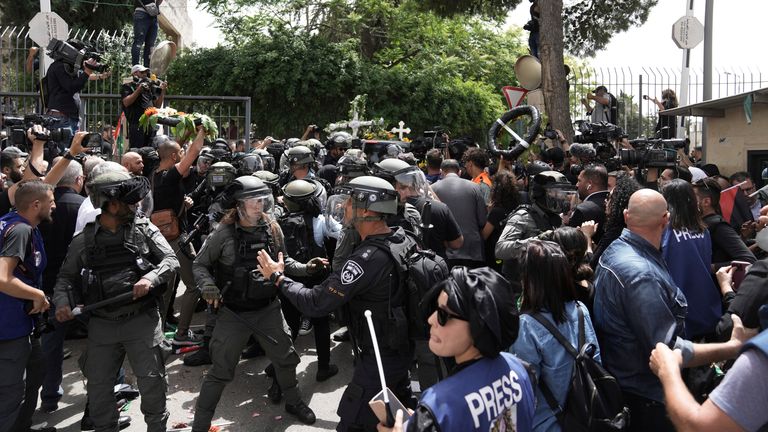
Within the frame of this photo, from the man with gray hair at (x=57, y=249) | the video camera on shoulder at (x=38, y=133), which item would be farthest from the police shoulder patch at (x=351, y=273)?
the video camera on shoulder at (x=38, y=133)

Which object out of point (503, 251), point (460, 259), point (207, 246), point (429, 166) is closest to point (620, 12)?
point (429, 166)

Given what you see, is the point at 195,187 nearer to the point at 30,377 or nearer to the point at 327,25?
the point at 30,377

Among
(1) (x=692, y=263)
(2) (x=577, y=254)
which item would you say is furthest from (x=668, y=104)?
(2) (x=577, y=254)

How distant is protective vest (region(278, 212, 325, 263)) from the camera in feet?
19.1

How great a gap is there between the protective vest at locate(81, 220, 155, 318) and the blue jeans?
8.13 m

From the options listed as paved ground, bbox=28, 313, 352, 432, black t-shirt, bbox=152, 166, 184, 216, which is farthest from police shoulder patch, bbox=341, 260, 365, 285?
black t-shirt, bbox=152, 166, 184, 216

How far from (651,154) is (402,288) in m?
→ 3.27

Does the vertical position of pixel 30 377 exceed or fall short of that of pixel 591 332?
it falls short

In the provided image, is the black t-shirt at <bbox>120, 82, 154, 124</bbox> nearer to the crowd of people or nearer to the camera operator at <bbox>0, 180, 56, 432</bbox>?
the crowd of people

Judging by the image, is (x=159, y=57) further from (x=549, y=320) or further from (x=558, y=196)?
(x=549, y=320)

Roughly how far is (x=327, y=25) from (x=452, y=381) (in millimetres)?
22916

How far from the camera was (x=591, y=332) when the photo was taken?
10.4ft

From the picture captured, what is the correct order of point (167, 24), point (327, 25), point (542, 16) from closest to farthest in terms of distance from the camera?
point (542, 16) → point (327, 25) → point (167, 24)

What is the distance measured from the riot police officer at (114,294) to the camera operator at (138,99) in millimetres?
4200
